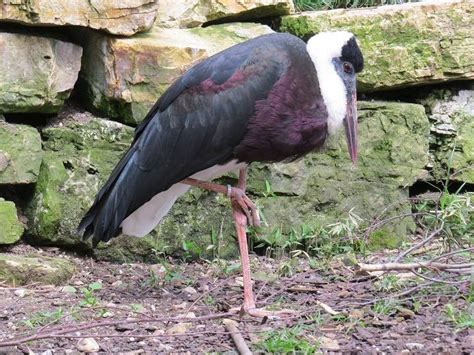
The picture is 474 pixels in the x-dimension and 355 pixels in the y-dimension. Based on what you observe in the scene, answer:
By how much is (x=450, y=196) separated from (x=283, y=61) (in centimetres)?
167

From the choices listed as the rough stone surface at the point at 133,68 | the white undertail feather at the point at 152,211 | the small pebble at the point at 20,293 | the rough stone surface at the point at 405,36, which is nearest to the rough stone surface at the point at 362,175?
the rough stone surface at the point at 405,36

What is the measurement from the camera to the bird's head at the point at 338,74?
5.02 meters

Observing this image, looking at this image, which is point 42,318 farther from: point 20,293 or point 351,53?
point 351,53

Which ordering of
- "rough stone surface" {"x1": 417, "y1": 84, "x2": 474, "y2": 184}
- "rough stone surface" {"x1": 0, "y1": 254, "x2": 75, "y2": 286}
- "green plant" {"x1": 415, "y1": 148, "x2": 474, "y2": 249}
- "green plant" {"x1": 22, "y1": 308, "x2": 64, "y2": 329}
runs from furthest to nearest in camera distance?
"rough stone surface" {"x1": 417, "y1": 84, "x2": 474, "y2": 184}
"green plant" {"x1": 415, "y1": 148, "x2": 474, "y2": 249}
"rough stone surface" {"x1": 0, "y1": 254, "x2": 75, "y2": 286}
"green plant" {"x1": 22, "y1": 308, "x2": 64, "y2": 329}

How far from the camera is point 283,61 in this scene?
4887 millimetres

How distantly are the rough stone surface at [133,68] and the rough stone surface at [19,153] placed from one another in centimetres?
45

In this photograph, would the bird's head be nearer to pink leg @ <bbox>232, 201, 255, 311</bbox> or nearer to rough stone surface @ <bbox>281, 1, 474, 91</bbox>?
pink leg @ <bbox>232, 201, 255, 311</bbox>

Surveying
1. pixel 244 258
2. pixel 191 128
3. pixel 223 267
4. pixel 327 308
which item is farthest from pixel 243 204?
pixel 327 308

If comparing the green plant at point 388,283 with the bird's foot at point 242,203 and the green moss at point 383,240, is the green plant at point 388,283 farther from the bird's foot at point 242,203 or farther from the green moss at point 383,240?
the green moss at point 383,240

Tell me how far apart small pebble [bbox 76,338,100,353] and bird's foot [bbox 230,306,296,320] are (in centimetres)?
78

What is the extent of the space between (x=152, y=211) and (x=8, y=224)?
2.65ft

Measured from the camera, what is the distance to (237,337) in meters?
4.32

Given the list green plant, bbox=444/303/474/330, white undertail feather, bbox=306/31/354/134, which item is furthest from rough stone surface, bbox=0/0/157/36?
green plant, bbox=444/303/474/330

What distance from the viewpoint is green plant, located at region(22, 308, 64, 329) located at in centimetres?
456
